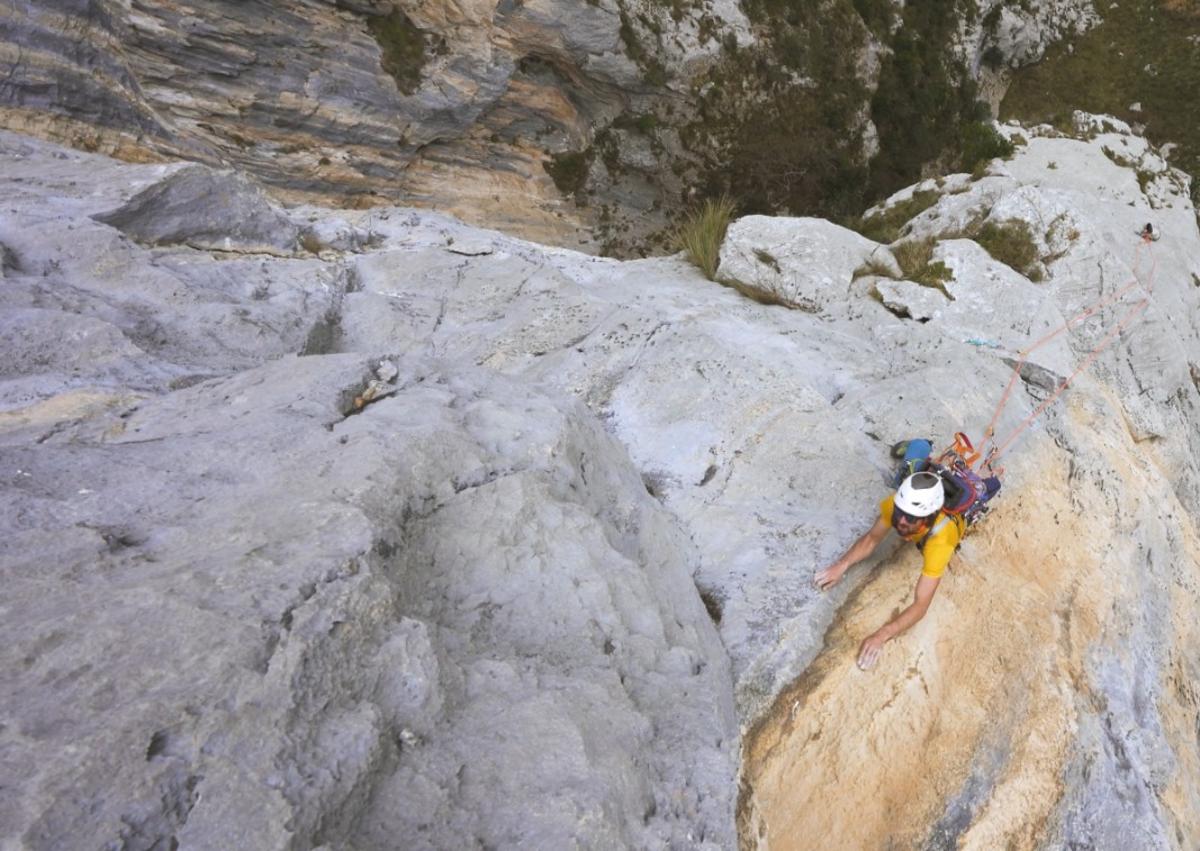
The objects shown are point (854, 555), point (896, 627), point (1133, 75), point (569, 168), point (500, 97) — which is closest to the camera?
point (896, 627)

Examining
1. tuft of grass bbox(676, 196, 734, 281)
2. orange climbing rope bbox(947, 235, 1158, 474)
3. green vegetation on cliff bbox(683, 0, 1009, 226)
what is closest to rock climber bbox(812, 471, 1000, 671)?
orange climbing rope bbox(947, 235, 1158, 474)

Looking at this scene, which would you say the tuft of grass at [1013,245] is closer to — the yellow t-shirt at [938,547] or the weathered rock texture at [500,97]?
Result: the yellow t-shirt at [938,547]

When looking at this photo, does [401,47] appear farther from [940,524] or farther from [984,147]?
[940,524]

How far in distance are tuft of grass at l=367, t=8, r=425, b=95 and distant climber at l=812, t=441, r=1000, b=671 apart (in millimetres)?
15002

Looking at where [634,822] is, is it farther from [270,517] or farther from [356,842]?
[270,517]

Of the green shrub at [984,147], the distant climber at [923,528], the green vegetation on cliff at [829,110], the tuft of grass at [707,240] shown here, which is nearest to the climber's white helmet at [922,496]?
the distant climber at [923,528]

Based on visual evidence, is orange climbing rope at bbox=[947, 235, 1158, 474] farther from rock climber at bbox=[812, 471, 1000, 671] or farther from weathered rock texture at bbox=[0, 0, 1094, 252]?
weathered rock texture at bbox=[0, 0, 1094, 252]

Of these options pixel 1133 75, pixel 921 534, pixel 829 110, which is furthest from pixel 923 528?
pixel 1133 75

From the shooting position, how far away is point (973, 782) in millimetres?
4758

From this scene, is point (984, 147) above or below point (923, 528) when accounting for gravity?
above

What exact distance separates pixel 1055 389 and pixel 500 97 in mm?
14338

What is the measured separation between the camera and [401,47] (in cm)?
1477

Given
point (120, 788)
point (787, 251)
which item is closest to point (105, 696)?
point (120, 788)

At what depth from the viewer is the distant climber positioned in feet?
15.8
